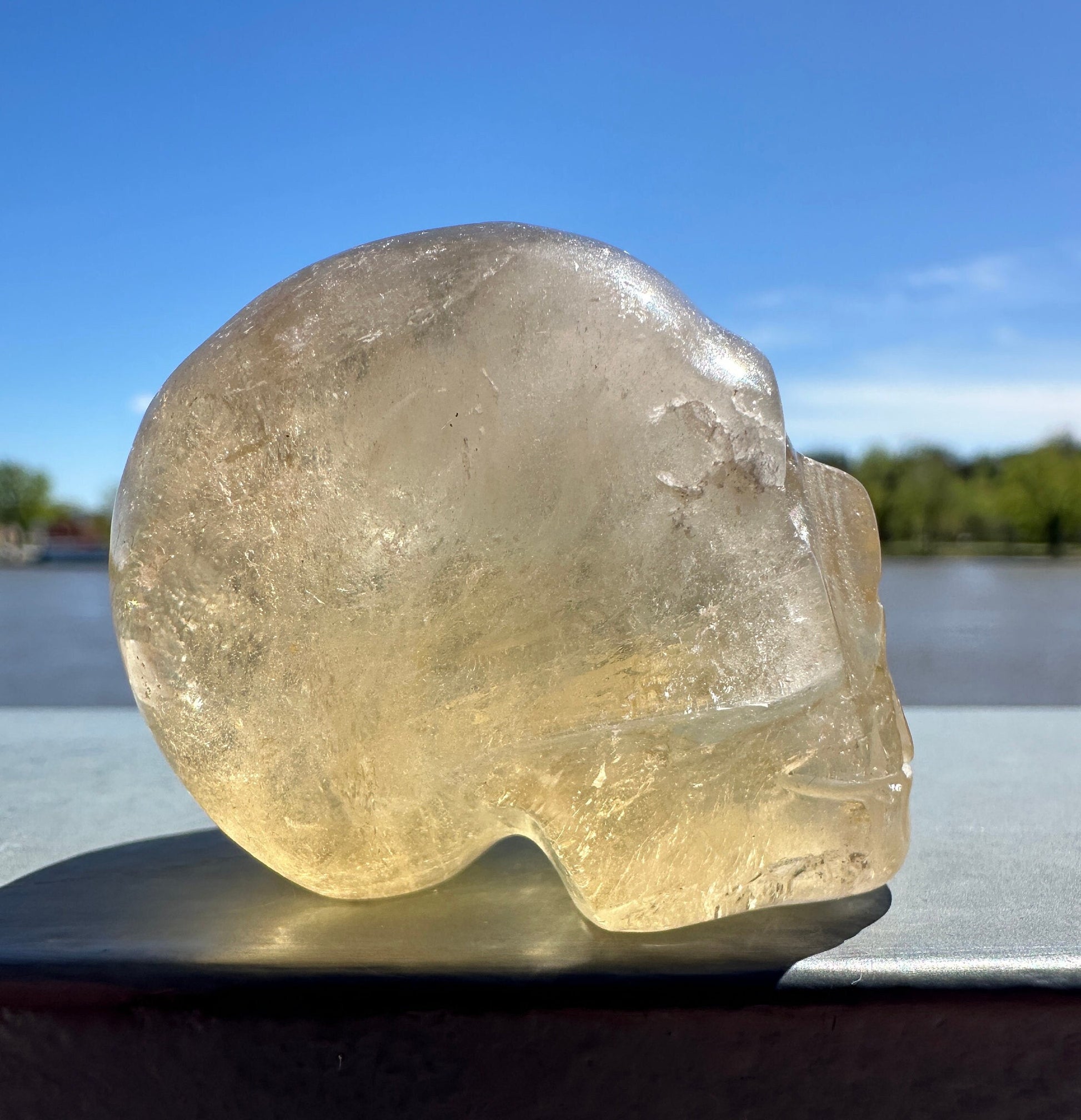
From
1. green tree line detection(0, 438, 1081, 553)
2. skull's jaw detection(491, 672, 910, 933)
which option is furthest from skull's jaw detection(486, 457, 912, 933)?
green tree line detection(0, 438, 1081, 553)

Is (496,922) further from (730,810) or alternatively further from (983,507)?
(983,507)

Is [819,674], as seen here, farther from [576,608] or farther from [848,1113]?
[848,1113]

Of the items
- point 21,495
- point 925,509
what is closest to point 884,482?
point 925,509

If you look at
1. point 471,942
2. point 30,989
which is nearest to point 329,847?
point 471,942

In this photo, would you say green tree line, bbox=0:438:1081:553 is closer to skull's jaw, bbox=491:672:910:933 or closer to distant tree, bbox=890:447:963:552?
distant tree, bbox=890:447:963:552

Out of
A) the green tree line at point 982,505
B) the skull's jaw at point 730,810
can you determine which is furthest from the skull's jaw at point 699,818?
the green tree line at point 982,505

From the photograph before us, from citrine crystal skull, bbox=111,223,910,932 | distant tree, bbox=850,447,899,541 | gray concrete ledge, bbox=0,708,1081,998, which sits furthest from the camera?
distant tree, bbox=850,447,899,541
